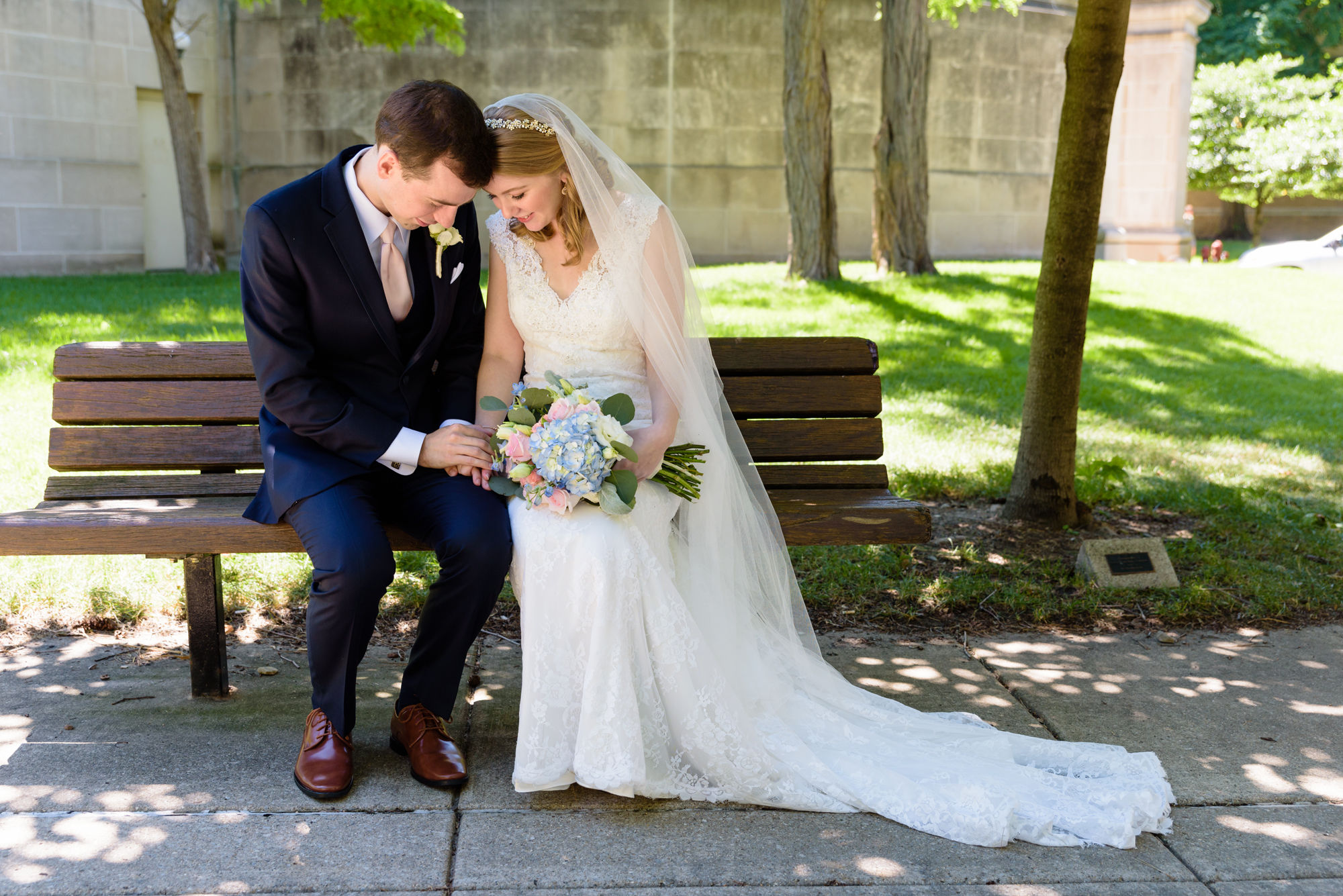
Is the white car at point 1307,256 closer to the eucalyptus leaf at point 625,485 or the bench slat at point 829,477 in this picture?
the bench slat at point 829,477

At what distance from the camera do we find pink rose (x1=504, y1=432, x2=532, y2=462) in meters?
3.21

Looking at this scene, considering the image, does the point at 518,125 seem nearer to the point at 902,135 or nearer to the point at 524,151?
the point at 524,151

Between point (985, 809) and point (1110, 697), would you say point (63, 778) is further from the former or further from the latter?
point (1110, 697)

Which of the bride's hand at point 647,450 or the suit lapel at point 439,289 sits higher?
the suit lapel at point 439,289

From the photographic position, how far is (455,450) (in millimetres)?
3375

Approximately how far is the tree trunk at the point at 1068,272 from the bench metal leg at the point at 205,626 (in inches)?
147

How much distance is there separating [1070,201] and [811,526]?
2.44 metres

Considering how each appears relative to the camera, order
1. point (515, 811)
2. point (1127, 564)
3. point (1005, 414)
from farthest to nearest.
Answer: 1. point (1005, 414)
2. point (1127, 564)
3. point (515, 811)

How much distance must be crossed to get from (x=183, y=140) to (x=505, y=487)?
42.2ft

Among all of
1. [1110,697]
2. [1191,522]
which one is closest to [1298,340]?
[1191,522]

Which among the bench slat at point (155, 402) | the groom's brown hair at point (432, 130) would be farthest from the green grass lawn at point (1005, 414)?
the groom's brown hair at point (432, 130)

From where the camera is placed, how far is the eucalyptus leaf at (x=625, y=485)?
3.14 meters

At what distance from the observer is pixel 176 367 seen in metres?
3.99

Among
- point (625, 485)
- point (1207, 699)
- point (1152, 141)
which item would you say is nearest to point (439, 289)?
point (625, 485)
